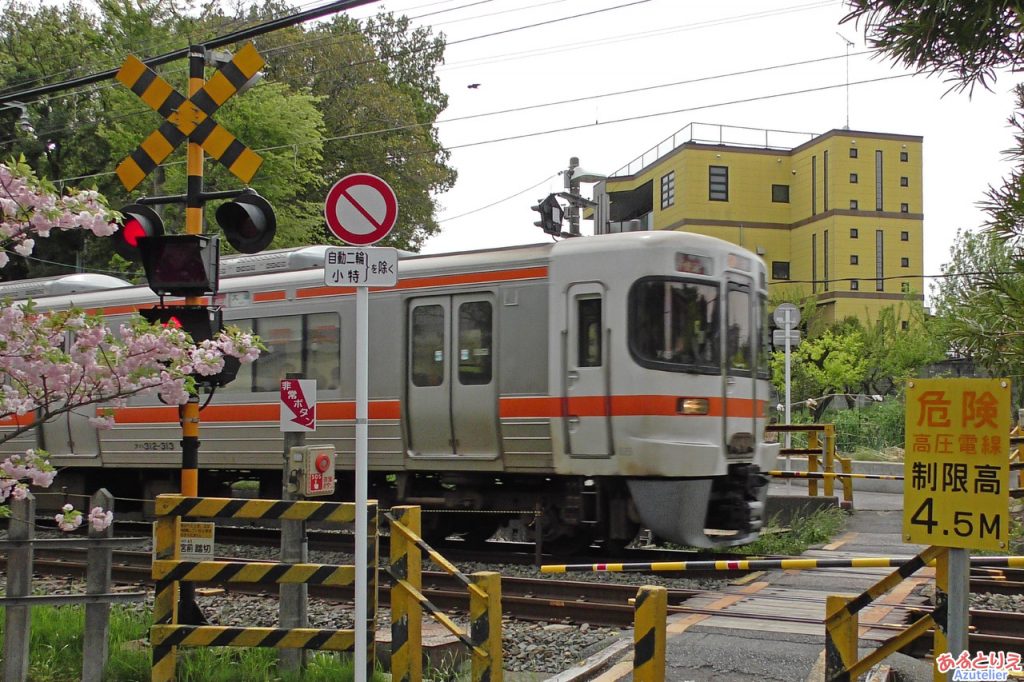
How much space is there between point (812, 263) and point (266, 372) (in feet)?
115

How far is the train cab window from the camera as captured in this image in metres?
10.5

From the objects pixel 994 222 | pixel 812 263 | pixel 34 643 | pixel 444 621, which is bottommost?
pixel 34 643

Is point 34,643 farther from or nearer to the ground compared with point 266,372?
nearer to the ground

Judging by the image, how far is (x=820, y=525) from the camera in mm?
12477

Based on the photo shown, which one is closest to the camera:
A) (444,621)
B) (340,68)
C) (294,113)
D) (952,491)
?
(952,491)

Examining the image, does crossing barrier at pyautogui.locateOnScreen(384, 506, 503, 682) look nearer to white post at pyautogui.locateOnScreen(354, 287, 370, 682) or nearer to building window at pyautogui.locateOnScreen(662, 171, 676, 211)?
white post at pyautogui.locateOnScreen(354, 287, 370, 682)

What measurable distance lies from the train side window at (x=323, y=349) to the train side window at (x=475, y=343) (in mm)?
1632

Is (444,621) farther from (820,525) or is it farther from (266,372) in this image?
(820,525)

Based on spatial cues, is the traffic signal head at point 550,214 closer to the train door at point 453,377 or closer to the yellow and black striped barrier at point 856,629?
the train door at point 453,377

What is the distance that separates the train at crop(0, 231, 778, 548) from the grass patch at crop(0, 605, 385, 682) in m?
4.06

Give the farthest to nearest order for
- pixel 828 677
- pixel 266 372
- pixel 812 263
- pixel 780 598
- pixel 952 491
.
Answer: pixel 812 263
pixel 266 372
pixel 780 598
pixel 828 677
pixel 952 491

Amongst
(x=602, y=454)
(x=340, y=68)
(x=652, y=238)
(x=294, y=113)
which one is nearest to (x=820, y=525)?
(x=602, y=454)

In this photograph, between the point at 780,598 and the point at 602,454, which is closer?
the point at 780,598

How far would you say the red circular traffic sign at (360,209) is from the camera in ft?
18.9
